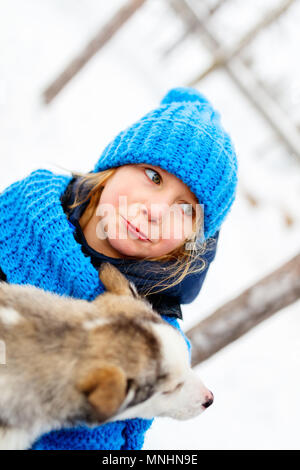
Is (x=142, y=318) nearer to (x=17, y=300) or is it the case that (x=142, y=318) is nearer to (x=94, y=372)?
(x=94, y=372)

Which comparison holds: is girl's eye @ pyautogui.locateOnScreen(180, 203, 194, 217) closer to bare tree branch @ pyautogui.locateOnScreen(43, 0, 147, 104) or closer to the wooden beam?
bare tree branch @ pyautogui.locateOnScreen(43, 0, 147, 104)

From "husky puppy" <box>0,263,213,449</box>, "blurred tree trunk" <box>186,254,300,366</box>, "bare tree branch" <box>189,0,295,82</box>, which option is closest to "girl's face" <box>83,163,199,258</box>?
"husky puppy" <box>0,263,213,449</box>

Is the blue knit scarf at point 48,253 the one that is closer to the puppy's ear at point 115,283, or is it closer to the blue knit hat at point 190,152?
the puppy's ear at point 115,283

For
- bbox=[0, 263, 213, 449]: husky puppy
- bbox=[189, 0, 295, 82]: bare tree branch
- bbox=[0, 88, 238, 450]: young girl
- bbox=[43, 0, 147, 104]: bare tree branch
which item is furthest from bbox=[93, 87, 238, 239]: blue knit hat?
bbox=[189, 0, 295, 82]: bare tree branch

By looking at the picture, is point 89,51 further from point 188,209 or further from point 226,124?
point 188,209

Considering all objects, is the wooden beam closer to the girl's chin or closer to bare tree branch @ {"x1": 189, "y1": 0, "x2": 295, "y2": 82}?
bare tree branch @ {"x1": 189, "y1": 0, "x2": 295, "y2": 82}

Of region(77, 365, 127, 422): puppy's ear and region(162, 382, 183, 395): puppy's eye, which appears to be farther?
region(162, 382, 183, 395): puppy's eye

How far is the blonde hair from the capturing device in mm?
1523

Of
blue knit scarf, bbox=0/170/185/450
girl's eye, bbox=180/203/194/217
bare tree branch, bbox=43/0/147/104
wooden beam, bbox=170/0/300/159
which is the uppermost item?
bare tree branch, bbox=43/0/147/104

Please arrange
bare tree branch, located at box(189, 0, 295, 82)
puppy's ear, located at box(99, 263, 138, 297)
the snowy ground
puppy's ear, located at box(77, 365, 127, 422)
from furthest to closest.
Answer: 1. bare tree branch, located at box(189, 0, 295, 82)
2. the snowy ground
3. puppy's ear, located at box(99, 263, 138, 297)
4. puppy's ear, located at box(77, 365, 127, 422)

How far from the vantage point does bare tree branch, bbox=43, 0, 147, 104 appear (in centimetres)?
425

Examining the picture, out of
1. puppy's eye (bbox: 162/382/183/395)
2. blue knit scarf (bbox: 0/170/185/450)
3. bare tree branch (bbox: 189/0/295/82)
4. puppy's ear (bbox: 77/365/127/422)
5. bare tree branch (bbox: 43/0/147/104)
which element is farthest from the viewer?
bare tree branch (bbox: 189/0/295/82)

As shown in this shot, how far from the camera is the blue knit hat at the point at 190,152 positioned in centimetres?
138

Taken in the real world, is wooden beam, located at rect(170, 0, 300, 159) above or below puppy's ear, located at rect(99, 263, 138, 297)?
below
